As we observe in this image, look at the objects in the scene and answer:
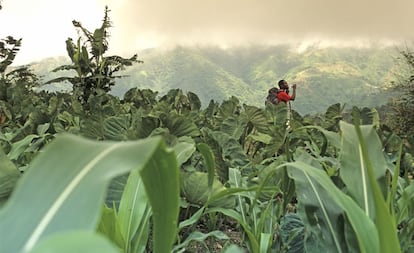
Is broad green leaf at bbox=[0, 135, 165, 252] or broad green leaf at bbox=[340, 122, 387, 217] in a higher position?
broad green leaf at bbox=[0, 135, 165, 252]

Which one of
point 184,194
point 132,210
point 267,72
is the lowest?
Result: point 267,72

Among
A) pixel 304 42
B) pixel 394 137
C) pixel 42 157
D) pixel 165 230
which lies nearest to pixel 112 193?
Result: pixel 165 230

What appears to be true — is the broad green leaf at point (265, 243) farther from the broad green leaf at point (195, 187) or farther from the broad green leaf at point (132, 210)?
the broad green leaf at point (195, 187)

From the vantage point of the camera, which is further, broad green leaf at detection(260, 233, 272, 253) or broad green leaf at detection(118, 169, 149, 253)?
broad green leaf at detection(260, 233, 272, 253)

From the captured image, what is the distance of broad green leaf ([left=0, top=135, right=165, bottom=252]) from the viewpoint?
273 mm

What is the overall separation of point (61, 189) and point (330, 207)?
0.40m

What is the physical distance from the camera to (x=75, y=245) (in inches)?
8.1

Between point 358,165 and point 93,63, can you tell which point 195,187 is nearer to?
point 358,165

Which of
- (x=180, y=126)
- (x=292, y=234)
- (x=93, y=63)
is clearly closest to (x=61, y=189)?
(x=292, y=234)

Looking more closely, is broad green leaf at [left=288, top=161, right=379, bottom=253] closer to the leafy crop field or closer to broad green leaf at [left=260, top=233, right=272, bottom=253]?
the leafy crop field

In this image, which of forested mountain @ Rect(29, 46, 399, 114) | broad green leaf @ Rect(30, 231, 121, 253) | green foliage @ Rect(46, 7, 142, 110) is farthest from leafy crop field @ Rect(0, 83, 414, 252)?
forested mountain @ Rect(29, 46, 399, 114)

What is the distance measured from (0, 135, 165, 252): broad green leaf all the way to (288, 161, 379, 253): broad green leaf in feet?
0.84

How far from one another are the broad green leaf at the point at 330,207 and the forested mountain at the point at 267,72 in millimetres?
14206

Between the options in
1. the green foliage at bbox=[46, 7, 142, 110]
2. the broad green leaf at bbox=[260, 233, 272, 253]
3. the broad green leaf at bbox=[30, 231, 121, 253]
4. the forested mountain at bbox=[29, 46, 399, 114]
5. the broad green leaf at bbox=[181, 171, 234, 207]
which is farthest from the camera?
the forested mountain at bbox=[29, 46, 399, 114]
